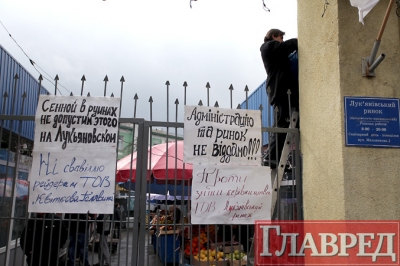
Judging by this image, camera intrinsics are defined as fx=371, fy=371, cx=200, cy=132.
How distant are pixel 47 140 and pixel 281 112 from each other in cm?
277

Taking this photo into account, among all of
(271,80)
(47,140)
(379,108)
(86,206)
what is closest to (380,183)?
(379,108)

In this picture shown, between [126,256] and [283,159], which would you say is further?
[283,159]

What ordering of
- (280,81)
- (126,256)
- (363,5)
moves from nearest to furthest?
(363,5) < (126,256) < (280,81)

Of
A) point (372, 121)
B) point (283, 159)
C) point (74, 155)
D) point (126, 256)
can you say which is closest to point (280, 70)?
point (283, 159)

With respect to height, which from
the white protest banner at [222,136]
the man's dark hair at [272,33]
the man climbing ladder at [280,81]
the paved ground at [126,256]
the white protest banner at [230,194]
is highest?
the man's dark hair at [272,33]

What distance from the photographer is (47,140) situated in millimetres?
3746

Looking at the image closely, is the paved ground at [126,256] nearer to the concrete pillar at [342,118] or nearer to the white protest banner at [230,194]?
the white protest banner at [230,194]

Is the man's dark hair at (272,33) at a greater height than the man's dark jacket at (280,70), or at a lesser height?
greater

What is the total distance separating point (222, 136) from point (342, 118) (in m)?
1.23

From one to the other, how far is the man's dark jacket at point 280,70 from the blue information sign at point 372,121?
1164 millimetres

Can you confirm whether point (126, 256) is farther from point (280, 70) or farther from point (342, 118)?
point (280, 70)

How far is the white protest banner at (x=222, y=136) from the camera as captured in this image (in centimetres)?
391

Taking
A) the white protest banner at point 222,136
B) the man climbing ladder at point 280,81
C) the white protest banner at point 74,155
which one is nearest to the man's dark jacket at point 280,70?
the man climbing ladder at point 280,81

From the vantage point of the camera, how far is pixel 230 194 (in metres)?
3.91
